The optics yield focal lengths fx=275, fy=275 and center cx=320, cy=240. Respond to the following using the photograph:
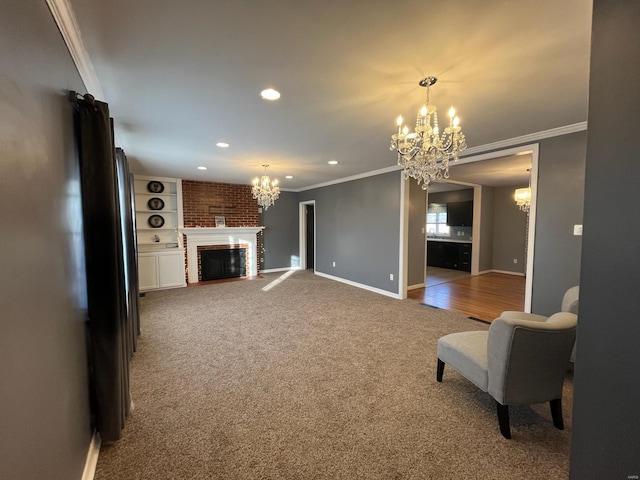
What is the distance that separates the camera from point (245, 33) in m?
1.54

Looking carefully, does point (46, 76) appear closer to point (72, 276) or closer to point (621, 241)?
point (72, 276)

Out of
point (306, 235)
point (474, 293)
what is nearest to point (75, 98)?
point (474, 293)

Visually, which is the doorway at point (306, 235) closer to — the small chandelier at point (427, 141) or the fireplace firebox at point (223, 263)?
the fireplace firebox at point (223, 263)

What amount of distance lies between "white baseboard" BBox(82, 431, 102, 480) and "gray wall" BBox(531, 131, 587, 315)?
424 cm

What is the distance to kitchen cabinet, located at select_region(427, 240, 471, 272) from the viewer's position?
24.9 ft

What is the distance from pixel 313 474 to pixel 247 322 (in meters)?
2.50

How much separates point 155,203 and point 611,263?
7.02 metres

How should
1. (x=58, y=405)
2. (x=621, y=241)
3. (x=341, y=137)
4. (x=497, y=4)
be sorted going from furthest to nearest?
(x=341, y=137) → (x=497, y=4) → (x=58, y=405) → (x=621, y=241)

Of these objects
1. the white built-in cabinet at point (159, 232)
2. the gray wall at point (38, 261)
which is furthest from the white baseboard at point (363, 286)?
the gray wall at point (38, 261)

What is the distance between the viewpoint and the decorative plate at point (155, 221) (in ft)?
20.0

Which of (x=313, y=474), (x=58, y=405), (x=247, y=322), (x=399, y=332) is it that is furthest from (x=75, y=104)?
(x=399, y=332)

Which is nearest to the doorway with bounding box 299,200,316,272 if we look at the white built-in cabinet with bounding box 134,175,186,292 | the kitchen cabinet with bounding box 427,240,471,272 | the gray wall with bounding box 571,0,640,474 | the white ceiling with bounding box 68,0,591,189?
the white built-in cabinet with bounding box 134,175,186,292

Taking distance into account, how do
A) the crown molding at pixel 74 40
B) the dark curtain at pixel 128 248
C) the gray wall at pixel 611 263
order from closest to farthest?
the gray wall at pixel 611 263
the crown molding at pixel 74 40
the dark curtain at pixel 128 248

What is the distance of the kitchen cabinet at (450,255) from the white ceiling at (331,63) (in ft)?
16.3
